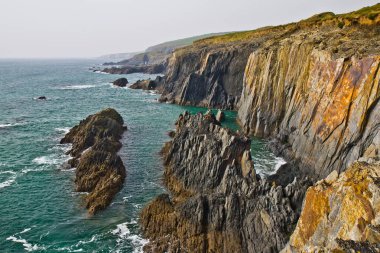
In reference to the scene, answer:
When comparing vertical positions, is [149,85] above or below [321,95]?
below

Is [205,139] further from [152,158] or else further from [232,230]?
[232,230]

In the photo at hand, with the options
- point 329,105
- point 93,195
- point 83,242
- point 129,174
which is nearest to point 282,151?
point 329,105

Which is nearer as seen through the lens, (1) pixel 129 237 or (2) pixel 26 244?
(2) pixel 26 244

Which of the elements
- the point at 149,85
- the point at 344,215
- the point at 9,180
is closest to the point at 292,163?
the point at 344,215

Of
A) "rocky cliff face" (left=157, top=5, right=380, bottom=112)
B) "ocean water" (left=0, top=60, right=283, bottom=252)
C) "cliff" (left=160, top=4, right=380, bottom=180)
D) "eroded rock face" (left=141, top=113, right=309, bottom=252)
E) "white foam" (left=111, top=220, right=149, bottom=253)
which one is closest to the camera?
"eroded rock face" (left=141, top=113, right=309, bottom=252)

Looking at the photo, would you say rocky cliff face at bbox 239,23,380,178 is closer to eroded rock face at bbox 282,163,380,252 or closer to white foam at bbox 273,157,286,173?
white foam at bbox 273,157,286,173

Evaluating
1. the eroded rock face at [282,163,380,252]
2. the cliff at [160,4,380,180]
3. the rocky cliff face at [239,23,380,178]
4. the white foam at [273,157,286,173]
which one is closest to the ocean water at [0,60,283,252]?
the white foam at [273,157,286,173]

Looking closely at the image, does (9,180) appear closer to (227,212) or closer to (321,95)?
(227,212)
